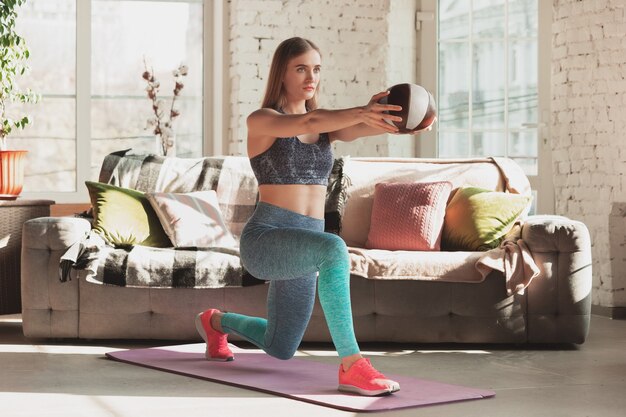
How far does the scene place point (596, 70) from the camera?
6.34 meters

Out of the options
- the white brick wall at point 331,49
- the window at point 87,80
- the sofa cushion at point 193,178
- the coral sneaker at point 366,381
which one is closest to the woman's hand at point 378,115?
the coral sneaker at point 366,381

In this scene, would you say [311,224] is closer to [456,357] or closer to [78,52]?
[456,357]

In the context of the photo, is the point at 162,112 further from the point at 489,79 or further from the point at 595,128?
the point at 595,128

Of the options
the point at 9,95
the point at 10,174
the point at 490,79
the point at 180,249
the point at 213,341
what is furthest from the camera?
the point at 490,79

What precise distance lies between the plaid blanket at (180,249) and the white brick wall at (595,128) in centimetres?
169

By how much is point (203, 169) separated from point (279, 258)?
221 cm

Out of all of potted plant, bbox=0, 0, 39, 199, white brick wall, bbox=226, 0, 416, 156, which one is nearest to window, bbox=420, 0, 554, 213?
white brick wall, bbox=226, 0, 416, 156

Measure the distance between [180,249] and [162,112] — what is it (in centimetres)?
194

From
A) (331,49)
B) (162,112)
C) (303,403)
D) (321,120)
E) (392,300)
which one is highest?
(331,49)

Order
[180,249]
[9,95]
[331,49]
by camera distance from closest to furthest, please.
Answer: [180,249], [9,95], [331,49]

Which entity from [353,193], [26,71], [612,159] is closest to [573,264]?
[353,193]

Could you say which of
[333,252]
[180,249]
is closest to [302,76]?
[333,252]

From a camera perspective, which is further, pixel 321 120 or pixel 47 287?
pixel 47 287

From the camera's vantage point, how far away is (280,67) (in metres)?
3.68
